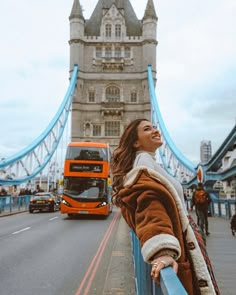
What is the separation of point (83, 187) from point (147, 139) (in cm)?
1508

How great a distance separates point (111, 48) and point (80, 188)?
46336 millimetres

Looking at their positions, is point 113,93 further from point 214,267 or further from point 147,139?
point 147,139

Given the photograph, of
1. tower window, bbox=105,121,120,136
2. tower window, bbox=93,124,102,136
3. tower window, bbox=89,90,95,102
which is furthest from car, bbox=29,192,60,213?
tower window, bbox=89,90,95,102

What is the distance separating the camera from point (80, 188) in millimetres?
17203

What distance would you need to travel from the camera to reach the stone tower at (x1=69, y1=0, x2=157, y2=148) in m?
56.5

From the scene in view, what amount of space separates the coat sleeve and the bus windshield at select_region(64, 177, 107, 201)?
50.5ft

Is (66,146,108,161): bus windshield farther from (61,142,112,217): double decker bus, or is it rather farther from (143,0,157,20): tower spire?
(143,0,157,20): tower spire

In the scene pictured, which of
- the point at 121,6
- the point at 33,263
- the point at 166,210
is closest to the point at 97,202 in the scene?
the point at 33,263

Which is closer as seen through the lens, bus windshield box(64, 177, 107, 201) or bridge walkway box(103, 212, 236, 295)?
bridge walkway box(103, 212, 236, 295)

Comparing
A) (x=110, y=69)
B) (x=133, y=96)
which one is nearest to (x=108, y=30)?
(x=110, y=69)

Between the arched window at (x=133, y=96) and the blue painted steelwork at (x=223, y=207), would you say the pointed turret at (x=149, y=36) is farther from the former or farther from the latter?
the blue painted steelwork at (x=223, y=207)

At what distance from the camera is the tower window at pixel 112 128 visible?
56.3m

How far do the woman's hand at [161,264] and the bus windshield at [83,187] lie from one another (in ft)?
50.7

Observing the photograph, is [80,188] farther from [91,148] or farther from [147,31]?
[147,31]
